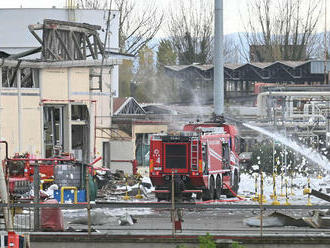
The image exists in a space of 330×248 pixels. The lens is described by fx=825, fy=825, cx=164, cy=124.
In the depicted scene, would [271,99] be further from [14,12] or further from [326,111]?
[14,12]

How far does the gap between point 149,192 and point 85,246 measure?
1501 cm

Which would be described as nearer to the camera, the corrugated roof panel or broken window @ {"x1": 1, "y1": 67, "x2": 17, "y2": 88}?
broken window @ {"x1": 1, "y1": 67, "x2": 17, "y2": 88}

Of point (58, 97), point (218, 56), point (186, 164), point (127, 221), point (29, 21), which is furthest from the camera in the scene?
point (29, 21)

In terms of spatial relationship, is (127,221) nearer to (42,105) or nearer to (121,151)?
(42,105)

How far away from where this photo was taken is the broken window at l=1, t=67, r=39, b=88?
3331 cm

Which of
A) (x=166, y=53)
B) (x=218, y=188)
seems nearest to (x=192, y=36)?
(x=166, y=53)

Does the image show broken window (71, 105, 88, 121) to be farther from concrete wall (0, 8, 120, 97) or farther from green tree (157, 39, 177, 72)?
green tree (157, 39, 177, 72)

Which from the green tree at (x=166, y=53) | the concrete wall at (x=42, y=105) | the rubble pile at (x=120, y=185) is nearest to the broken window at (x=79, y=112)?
the concrete wall at (x=42, y=105)

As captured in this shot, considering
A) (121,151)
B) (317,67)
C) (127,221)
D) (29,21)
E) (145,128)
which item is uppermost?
(29,21)

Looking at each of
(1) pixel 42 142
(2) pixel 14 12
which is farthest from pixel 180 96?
(1) pixel 42 142

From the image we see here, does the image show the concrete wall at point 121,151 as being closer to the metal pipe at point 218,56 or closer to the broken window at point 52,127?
the broken window at point 52,127

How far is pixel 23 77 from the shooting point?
34281 millimetres

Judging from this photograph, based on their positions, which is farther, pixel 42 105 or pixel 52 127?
pixel 52 127

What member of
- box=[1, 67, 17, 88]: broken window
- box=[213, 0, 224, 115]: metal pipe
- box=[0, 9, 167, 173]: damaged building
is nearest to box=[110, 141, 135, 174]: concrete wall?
box=[0, 9, 167, 173]: damaged building
